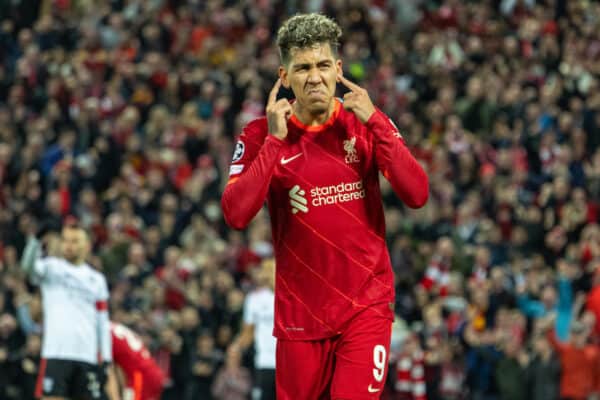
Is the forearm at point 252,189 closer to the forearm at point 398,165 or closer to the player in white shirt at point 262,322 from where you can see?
the forearm at point 398,165

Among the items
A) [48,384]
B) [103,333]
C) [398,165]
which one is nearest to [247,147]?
[398,165]

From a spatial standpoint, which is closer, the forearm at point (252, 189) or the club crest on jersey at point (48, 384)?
the forearm at point (252, 189)

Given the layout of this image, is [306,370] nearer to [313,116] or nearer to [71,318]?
[313,116]

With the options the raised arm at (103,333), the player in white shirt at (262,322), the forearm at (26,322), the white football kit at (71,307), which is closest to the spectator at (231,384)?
the player in white shirt at (262,322)

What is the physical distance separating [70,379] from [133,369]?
60 centimetres

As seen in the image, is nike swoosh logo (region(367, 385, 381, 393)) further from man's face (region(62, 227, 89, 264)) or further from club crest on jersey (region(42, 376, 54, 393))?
club crest on jersey (region(42, 376, 54, 393))

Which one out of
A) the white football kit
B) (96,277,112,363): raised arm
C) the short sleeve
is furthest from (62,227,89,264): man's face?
the short sleeve

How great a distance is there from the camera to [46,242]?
13109 mm

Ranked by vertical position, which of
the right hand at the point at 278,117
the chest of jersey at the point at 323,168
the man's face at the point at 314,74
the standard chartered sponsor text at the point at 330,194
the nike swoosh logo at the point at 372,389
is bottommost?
the nike swoosh logo at the point at 372,389

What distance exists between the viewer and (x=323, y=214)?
6.51 metres

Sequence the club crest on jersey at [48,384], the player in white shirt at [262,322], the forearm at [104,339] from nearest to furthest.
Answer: the forearm at [104,339] → the club crest on jersey at [48,384] → the player in white shirt at [262,322]

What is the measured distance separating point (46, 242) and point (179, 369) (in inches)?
150

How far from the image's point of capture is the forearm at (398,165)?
6.28 metres

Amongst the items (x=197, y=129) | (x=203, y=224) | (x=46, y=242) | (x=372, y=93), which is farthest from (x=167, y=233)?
(x=46, y=242)
